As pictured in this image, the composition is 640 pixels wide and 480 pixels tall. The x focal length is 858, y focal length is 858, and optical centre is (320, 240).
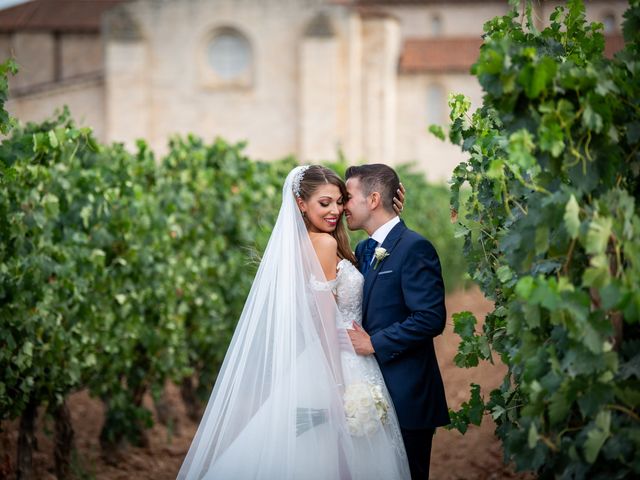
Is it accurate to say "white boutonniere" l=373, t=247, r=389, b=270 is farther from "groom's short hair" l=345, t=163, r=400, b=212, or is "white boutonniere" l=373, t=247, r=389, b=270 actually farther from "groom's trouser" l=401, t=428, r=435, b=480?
"groom's trouser" l=401, t=428, r=435, b=480

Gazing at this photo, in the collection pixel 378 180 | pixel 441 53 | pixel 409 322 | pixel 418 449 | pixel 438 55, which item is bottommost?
pixel 418 449

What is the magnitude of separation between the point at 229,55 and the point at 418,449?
33.0m

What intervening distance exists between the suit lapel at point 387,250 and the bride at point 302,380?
0.04m

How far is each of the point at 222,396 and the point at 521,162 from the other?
6.07ft

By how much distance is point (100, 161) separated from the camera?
6.77 metres

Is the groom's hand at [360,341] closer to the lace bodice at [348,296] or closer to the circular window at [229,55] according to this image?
the lace bodice at [348,296]

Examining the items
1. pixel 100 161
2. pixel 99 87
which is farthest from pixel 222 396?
pixel 99 87

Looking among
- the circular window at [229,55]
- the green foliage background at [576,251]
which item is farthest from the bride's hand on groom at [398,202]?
the circular window at [229,55]

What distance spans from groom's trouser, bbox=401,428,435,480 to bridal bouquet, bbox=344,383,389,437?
0.66 ft

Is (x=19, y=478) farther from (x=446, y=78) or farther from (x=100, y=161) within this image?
(x=446, y=78)

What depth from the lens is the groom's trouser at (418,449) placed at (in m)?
3.98

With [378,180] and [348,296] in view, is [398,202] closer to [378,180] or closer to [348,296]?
[378,180]

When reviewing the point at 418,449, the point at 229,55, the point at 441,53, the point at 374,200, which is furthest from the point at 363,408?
the point at 441,53

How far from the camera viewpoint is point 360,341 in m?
3.98
